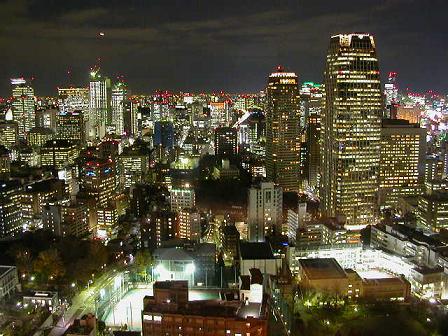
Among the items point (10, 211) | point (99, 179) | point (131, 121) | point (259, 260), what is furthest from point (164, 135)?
point (259, 260)

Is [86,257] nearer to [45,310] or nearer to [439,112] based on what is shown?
[45,310]

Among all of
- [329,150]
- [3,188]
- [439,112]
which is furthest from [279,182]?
[439,112]

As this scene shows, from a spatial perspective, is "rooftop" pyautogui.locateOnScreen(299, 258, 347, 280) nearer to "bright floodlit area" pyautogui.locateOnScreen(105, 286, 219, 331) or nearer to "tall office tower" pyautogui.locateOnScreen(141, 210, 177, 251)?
"bright floodlit area" pyautogui.locateOnScreen(105, 286, 219, 331)

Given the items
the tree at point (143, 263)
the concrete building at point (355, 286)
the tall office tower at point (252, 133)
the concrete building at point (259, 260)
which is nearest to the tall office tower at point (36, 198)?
the tree at point (143, 263)

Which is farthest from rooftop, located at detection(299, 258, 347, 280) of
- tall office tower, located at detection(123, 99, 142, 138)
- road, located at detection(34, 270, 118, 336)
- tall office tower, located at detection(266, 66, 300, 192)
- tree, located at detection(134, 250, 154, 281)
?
tall office tower, located at detection(123, 99, 142, 138)

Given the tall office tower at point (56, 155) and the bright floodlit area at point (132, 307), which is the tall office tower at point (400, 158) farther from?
the tall office tower at point (56, 155)

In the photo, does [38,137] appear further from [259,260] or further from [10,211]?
[259,260]

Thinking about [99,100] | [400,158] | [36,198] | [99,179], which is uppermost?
[99,100]
